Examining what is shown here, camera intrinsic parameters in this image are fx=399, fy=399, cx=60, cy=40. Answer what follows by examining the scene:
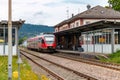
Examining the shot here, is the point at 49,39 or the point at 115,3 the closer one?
the point at 49,39

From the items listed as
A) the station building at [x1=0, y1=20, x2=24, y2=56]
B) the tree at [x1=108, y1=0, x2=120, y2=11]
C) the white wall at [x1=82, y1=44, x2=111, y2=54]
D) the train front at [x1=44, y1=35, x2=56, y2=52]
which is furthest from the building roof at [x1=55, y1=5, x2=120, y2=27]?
the station building at [x1=0, y1=20, x2=24, y2=56]

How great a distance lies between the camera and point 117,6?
90.4m

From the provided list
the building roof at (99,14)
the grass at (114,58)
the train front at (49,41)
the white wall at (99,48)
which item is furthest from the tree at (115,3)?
the grass at (114,58)

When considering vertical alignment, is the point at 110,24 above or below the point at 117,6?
below

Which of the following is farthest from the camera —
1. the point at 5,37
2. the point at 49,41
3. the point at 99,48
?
the point at 49,41

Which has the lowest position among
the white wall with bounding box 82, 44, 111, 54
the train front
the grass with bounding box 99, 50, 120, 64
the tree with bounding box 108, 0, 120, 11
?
the grass with bounding box 99, 50, 120, 64

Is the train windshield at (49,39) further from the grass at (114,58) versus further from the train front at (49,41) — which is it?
the grass at (114,58)

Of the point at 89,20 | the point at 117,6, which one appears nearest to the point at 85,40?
the point at 89,20

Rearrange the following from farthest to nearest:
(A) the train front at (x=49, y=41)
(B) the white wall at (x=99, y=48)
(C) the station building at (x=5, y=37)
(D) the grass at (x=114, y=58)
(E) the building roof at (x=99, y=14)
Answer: (E) the building roof at (x=99, y=14), (A) the train front at (x=49, y=41), (C) the station building at (x=5, y=37), (B) the white wall at (x=99, y=48), (D) the grass at (x=114, y=58)

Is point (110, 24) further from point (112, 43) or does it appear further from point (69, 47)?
point (69, 47)

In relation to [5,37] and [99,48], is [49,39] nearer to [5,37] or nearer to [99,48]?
[99,48]

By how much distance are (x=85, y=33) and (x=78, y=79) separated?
32.1 m

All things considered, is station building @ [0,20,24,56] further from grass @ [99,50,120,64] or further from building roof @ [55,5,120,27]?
building roof @ [55,5,120,27]

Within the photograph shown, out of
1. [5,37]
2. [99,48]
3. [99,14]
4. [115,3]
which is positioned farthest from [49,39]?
[115,3]
